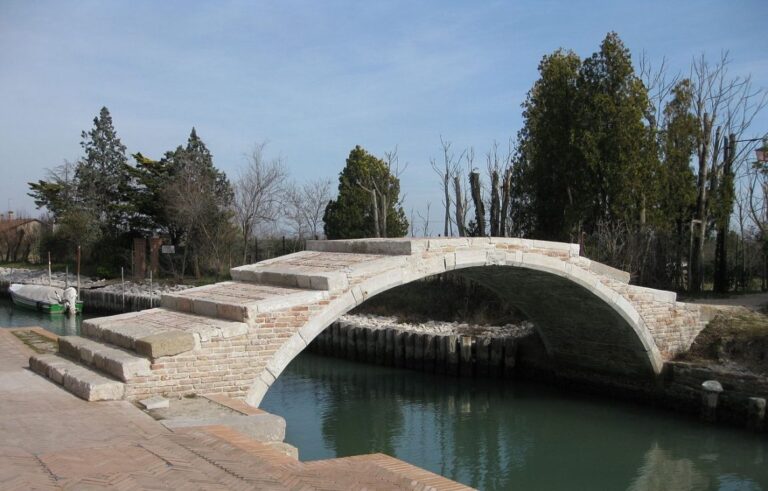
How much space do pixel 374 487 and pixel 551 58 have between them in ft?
61.7

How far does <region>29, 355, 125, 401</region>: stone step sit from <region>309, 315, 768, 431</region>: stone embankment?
10.2m

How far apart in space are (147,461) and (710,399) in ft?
35.0

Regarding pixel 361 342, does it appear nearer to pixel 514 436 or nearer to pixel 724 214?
pixel 514 436

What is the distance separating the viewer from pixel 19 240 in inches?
1839

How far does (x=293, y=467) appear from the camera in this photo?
5363 millimetres

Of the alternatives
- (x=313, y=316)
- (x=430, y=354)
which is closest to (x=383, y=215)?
(x=430, y=354)

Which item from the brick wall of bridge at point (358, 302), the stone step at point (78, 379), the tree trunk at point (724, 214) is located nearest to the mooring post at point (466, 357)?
the brick wall of bridge at point (358, 302)

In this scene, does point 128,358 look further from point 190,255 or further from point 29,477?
point 190,255

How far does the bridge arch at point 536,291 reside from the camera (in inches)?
376

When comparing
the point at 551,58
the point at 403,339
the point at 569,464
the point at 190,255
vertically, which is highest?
the point at 551,58

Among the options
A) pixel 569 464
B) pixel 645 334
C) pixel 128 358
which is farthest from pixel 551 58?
pixel 128 358


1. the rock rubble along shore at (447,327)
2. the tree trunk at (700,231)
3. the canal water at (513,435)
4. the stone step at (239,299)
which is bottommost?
the canal water at (513,435)

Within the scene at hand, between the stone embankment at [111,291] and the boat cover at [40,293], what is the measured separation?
1220 millimetres

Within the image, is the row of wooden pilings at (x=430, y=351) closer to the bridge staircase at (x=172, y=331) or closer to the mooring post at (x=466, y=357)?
the mooring post at (x=466, y=357)
